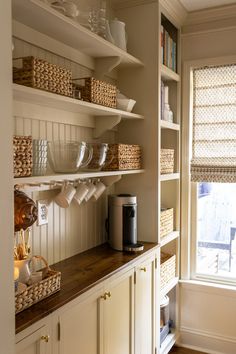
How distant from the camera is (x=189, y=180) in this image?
2.96 m

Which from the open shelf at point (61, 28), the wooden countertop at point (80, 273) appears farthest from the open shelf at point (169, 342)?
the open shelf at point (61, 28)

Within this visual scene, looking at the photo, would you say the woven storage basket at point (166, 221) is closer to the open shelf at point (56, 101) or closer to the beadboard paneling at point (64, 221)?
the beadboard paneling at point (64, 221)

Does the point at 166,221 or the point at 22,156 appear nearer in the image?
the point at 22,156

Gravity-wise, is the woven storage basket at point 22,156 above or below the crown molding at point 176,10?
below

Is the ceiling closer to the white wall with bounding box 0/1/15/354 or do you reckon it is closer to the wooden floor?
the white wall with bounding box 0/1/15/354

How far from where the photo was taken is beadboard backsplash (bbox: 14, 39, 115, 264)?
1.73 metres

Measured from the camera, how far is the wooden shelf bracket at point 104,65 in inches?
87.0

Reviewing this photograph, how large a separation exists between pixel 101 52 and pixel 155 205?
106 centimetres

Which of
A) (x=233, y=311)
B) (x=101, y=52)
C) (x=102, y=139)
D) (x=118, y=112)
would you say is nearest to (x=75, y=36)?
(x=101, y=52)

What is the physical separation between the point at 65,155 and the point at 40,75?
42cm

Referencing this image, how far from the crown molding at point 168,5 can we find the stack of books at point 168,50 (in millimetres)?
127

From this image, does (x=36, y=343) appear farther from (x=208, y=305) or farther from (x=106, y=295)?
(x=208, y=305)

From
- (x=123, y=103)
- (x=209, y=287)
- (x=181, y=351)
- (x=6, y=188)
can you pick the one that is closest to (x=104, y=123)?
(x=123, y=103)

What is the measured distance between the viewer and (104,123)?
228 cm
